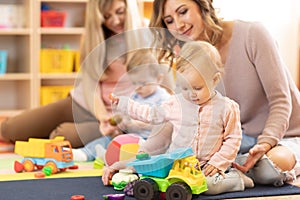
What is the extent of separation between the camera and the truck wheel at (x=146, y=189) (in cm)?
138

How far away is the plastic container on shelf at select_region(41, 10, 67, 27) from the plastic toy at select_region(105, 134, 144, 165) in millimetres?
2009

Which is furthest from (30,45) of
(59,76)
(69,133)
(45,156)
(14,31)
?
(45,156)

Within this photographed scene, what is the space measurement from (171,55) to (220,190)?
1.27 feet

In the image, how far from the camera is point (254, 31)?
5.56 ft

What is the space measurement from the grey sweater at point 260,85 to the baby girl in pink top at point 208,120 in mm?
121

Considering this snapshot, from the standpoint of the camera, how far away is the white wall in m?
4.41

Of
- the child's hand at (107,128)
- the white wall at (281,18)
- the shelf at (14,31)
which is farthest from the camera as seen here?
the white wall at (281,18)

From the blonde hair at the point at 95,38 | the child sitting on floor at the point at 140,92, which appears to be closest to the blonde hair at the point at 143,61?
the child sitting on floor at the point at 140,92

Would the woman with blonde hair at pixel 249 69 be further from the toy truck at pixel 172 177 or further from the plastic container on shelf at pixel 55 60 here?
the plastic container on shelf at pixel 55 60

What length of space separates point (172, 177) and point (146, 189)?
0.07m

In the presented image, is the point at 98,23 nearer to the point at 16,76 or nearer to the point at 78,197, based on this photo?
the point at 78,197

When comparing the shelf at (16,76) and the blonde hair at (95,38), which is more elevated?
the blonde hair at (95,38)

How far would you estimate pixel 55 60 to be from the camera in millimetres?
3619

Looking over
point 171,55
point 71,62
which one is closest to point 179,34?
point 171,55
